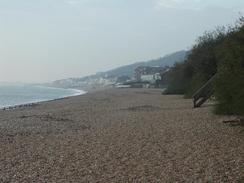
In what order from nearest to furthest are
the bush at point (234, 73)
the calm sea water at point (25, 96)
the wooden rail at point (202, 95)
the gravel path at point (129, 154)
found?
the gravel path at point (129, 154)
the bush at point (234, 73)
the wooden rail at point (202, 95)
the calm sea water at point (25, 96)

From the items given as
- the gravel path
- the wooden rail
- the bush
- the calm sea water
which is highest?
the bush

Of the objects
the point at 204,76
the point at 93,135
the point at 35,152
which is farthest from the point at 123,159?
the point at 204,76

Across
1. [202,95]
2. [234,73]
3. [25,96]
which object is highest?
[234,73]

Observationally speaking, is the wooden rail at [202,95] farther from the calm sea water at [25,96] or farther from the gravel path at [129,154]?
the calm sea water at [25,96]

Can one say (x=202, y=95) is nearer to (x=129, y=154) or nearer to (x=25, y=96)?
(x=129, y=154)

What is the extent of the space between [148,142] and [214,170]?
430cm

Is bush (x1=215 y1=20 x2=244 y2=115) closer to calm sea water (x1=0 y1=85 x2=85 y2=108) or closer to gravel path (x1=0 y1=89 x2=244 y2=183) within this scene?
gravel path (x1=0 y1=89 x2=244 y2=183)

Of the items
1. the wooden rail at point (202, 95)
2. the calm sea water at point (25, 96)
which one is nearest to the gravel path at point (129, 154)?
the wooden rail at point (202, 95)

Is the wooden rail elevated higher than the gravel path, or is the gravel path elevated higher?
the wooden rail

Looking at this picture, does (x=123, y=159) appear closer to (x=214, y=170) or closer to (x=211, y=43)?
(x=214, y=170)

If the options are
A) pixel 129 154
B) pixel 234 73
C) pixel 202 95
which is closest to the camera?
pixel 129 154

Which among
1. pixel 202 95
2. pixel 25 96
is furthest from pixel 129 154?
pixel 25 96

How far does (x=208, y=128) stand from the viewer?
14484 mm

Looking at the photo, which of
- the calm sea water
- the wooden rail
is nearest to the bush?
the wooden rail
